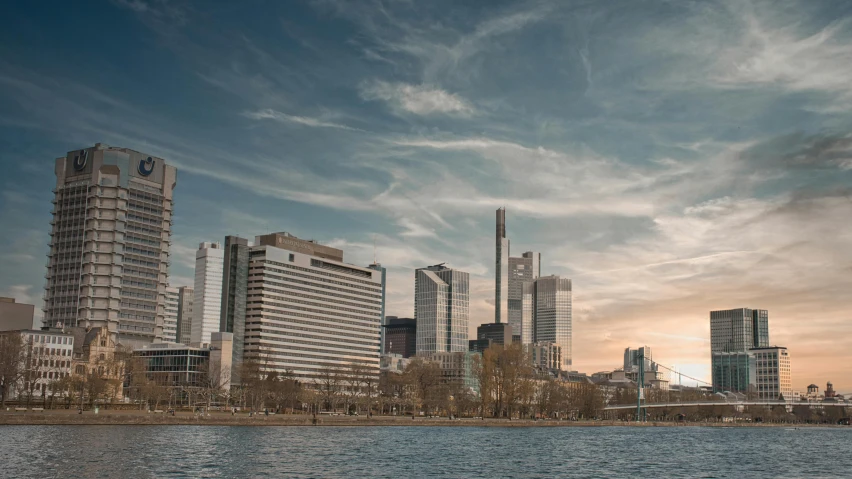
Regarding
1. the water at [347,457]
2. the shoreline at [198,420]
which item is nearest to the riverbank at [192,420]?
the shoreline at [198,420]

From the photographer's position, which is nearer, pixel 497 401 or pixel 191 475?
pixel 191 475

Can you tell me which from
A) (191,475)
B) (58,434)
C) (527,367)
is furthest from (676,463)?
(527,367)

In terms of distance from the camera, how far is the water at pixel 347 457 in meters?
67.8

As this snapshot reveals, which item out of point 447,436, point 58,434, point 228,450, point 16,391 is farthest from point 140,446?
point 16,391

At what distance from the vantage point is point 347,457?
83.0m

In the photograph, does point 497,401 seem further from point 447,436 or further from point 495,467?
point 495,467

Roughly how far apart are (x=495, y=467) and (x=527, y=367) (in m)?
119

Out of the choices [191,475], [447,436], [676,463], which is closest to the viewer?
[191,475]

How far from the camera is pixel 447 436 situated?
12888cm

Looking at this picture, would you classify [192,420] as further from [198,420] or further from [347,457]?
[347,457]

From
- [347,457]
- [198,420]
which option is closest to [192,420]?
[198,420]

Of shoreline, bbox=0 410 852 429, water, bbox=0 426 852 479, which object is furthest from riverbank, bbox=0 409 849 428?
water, bbox=0 426 852 479

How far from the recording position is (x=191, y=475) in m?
63.6

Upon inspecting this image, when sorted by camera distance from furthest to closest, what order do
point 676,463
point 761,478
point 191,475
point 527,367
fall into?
point 527,367, point 676,463, point 761,478, point 191,475
